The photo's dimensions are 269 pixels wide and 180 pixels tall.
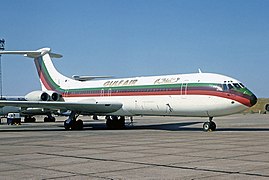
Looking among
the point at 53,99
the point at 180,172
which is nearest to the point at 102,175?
the point at 180,172

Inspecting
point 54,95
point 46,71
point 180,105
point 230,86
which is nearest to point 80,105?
point 54,95

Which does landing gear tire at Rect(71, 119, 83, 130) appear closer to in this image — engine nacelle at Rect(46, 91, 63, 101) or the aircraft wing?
the aircraft wing

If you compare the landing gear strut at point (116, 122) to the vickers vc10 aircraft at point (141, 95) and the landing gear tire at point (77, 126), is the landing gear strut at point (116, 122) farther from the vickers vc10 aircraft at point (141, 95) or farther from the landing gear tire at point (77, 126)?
the landing gear tire at point (77, 126)

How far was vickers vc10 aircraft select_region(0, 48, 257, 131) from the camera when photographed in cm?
2280

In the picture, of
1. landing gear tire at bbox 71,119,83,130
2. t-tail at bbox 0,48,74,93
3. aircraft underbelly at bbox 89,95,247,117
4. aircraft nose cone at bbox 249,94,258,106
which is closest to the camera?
aircraft nose cone at bbox 249,94,258,106

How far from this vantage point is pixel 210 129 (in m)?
23.9

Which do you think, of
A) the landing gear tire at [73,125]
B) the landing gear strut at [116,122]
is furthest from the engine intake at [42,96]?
the landing gear strut at [116,122]

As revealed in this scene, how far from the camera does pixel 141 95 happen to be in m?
26.7

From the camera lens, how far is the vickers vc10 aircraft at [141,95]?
22.8 m

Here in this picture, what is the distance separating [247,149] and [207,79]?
34.7 feet

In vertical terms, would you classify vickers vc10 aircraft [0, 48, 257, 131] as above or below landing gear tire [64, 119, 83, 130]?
above

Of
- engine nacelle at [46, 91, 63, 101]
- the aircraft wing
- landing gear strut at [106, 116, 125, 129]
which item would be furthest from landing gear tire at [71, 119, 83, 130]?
engine nacelle at [46, 91, 63, 101]

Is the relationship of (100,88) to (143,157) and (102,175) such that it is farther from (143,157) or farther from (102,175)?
(102,175)

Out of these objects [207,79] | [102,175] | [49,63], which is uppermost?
[49,63]
